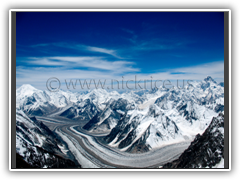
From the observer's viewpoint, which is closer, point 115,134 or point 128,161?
point 128,161

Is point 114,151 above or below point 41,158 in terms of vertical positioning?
below

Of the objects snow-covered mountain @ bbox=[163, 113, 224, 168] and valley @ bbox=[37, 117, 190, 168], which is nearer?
snow-covered mountain @ bbox=[163, 113, 224, 168]

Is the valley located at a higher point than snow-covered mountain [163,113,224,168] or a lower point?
lower

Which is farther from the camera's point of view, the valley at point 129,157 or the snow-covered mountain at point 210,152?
the valley at point 129,157

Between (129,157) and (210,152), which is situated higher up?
(210,152)

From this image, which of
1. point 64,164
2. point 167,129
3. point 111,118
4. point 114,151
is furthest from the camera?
point 111,118

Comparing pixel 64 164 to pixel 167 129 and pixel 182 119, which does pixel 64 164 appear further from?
pixel 182 119

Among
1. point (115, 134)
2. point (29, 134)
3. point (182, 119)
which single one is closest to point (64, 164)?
point (29, 134)

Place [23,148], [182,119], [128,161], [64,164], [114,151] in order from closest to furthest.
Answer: [23,148] → [64,164] → [128,161] → [114,151] → [182,119]

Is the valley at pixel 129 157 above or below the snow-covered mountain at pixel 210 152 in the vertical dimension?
below

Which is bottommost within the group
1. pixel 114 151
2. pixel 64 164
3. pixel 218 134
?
pixel 114 151

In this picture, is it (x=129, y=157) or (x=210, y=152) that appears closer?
(x=210, y=152)
